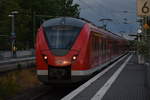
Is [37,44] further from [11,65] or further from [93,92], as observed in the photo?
[11,65]

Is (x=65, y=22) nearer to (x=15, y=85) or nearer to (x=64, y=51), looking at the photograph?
(x=64, y=51)

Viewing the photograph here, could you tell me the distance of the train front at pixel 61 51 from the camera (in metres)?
14.9

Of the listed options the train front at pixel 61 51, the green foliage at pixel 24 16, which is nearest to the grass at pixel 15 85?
the train front at pixel 61 51

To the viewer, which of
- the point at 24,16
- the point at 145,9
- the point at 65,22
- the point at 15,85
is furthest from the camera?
the point at 24,16

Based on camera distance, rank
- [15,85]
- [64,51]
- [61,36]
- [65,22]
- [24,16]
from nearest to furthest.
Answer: [64,51] < [61,36] < [65,22] < [15,85] < [24,16]

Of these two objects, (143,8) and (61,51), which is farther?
(61,51)

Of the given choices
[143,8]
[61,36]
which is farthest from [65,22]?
[143,8]

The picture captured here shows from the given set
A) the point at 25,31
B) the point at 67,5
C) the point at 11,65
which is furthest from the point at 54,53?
the point at 67,5

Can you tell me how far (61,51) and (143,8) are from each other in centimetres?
426

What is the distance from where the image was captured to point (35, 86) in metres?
20.4

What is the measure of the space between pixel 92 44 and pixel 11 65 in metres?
15.2

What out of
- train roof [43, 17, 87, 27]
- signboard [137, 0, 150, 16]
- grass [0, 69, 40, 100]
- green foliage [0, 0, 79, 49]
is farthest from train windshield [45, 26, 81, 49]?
green foliage [0, 0, 79, 49]

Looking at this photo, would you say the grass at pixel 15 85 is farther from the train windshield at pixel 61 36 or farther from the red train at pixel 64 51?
the train windshield at pixel 61 36

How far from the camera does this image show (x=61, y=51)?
49.5ft
